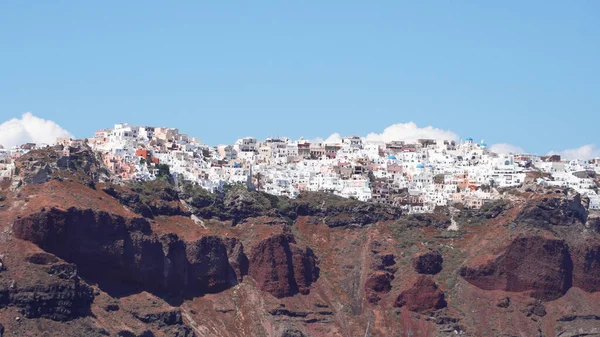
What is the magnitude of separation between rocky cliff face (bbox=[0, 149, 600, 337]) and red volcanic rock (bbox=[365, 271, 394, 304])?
0.16 meters

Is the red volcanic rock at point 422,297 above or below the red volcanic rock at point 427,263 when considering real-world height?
below

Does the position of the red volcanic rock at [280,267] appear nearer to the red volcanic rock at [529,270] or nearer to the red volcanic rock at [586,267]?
the red volcanic rock at [529,270]

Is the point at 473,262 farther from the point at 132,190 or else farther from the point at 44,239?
the point at 44,239

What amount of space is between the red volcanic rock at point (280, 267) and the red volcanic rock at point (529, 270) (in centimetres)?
1831

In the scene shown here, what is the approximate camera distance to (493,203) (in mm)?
189500

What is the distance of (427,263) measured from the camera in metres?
181

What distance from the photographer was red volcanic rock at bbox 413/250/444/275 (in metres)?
180

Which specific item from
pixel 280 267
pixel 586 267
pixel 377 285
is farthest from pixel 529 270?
pixel 280 267

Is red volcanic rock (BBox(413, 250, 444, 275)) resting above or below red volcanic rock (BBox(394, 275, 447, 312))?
above

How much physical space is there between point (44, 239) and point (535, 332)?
175ft

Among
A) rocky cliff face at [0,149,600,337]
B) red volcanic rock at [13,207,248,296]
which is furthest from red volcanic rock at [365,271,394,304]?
red volcanic rock at [13,207,248,296]

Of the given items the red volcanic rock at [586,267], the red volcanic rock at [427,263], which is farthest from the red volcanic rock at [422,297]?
the red volcanic rock at [586,267]

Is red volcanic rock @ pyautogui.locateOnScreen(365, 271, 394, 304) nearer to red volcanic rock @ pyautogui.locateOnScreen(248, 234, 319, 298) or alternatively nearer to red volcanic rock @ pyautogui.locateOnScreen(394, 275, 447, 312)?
red volcanic rock @ pyautogui.locateOnScreen(394, 275, 447, 312)

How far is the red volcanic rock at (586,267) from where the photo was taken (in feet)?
588
